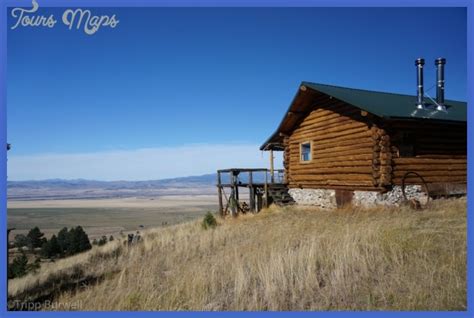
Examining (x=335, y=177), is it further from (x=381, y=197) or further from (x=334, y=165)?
(x=381, y=197)

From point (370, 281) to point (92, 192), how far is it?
159 metres

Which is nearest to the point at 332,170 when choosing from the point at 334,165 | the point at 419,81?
the point at 334,165

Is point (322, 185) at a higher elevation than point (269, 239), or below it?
higher

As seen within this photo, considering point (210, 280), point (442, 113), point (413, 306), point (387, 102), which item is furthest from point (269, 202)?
point (413, 306)

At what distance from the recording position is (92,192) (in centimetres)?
15450

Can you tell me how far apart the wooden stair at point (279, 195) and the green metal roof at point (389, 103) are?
561cm

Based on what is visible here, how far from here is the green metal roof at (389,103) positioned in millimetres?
13702

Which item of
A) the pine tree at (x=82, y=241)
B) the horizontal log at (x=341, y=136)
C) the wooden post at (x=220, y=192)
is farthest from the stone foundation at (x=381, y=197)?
the pine tree at (x=82, y=241)

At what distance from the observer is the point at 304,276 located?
6914 mm

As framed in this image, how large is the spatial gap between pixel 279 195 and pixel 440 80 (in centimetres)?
853

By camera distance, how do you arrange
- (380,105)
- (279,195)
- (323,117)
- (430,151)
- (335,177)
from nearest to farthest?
(380,105) → (430,151) → (335,177) → (323,117) → (279,195)

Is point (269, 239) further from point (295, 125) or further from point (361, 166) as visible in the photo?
point (295, 125)

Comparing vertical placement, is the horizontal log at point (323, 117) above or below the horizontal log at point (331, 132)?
above

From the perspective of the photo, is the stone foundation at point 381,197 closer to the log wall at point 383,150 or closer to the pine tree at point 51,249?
the log wall at point 383,150
